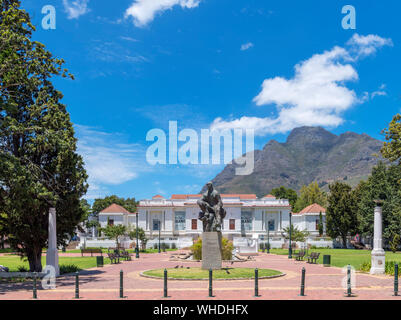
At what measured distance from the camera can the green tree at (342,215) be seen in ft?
194

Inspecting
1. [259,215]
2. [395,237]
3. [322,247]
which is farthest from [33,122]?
[259,215]

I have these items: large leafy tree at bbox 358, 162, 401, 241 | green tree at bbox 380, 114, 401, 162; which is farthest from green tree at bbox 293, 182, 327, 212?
green tree at bbox 380, 114, 401, 162

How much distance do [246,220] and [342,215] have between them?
62.1ft

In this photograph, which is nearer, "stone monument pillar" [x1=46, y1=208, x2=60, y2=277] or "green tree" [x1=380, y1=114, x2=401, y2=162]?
"stone monument pillar" [x1=46, y1=208, x2=60, y2=277]

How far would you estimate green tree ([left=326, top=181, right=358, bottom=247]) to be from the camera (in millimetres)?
59281

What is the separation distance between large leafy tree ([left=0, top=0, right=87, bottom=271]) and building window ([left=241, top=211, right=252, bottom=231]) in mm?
52924

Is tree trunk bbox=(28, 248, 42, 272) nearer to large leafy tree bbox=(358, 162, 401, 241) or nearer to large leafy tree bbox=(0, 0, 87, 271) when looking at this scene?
large leafy tree bbox=(0, 0, 87, 271)

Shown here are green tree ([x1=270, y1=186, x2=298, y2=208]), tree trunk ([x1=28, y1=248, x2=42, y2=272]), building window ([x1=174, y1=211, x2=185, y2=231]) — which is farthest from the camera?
green tree ([x1=270, y1=186, x2=298, y2=208])

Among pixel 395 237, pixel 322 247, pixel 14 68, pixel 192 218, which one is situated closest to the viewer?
pixel 14 68

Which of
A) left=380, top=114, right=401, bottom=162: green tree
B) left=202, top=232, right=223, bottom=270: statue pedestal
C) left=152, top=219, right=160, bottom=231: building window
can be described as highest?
left=380, top=114, right=401, bottom=162: green tree
